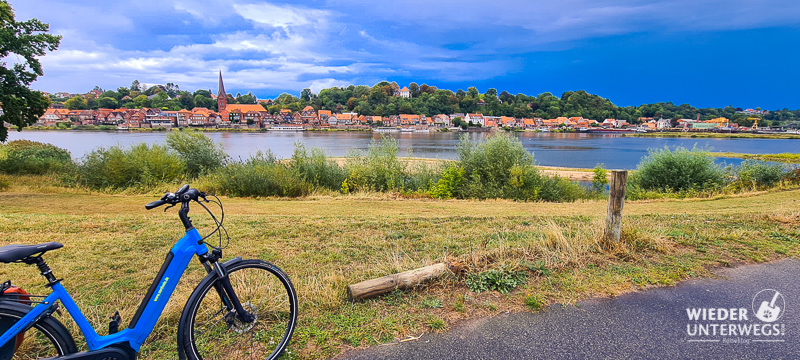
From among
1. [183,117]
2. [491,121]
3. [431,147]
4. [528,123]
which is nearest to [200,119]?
[183,117]

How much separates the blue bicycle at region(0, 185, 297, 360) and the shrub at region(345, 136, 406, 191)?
12.4m

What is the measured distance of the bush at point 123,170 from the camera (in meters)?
15.6

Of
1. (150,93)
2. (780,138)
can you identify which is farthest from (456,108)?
(150,93)

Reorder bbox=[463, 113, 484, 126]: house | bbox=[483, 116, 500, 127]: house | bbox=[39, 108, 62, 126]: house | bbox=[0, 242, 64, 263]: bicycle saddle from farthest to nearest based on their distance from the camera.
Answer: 1. bbox=[463, 113, 484, 126]: house
2. bbox=[483, 116, 500, 127]: house
3. bbox=[39, 108, 62, 126]: house
4. bbox=[0, 242, 64, 263]: bicycle saddle

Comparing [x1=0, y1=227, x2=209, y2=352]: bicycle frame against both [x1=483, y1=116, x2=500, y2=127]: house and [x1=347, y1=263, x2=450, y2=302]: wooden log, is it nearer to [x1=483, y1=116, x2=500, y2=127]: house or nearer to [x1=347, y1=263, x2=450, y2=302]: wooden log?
[x1=347, y1=263, x2=450, y2=302]: wooden log

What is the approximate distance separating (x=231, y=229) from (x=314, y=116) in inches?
5283

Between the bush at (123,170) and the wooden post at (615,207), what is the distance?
16.7m

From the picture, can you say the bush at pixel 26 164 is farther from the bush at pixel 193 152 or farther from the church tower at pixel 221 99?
the church tower at pixel 221 99

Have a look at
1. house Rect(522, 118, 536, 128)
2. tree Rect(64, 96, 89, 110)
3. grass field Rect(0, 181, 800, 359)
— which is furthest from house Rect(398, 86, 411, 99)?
grass field Rect(0, 181, 800, 359)

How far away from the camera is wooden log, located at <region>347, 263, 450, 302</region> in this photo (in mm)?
3746

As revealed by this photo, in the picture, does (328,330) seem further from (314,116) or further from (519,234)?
(314,116)

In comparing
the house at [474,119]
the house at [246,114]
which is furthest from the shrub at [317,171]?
the house at [246,114]

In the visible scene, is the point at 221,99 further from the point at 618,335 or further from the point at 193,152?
the point at 618,335

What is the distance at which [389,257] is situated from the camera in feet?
16.0
